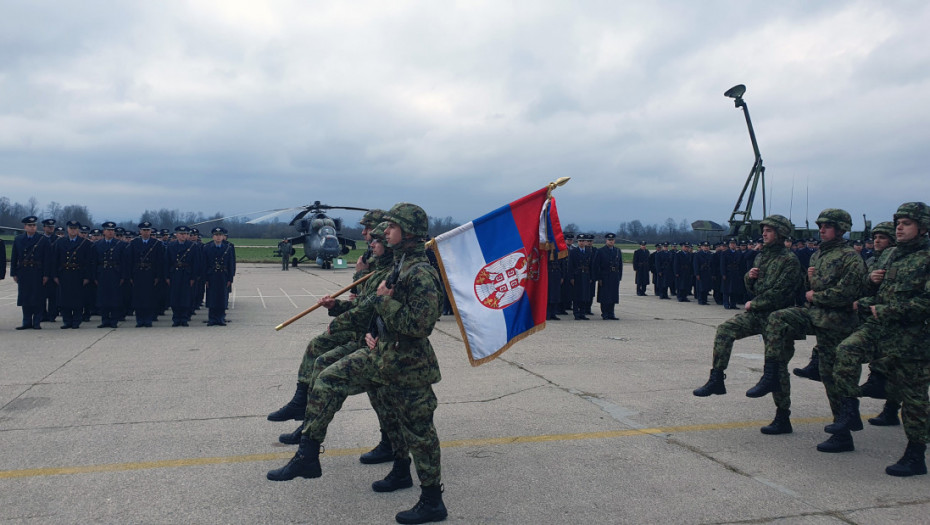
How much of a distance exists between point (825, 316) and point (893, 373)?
0.74 meters

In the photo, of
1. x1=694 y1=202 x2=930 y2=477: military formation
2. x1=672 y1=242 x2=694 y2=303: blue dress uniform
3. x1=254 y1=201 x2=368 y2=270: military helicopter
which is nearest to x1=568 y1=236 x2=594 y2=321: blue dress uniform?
x1=672 y1=242 x2=694 y2=303: blue dress uniform

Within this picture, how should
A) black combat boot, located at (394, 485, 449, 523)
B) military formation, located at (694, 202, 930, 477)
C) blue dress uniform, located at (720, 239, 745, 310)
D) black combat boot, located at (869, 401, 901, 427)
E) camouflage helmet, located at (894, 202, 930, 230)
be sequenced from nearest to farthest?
black combat boot, located at (394, 485, 449, 523) → military formation, located at (694, 202, 930, 477) → camouflage helmet, located at (894, 202, 930, 230) → black combat boot, located at (869, 401, 901, 427) → blue dress uniform, located at (720, 239, 745, 310)

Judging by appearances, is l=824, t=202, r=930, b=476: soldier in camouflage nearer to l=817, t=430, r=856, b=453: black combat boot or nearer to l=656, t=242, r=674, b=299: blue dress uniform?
l=817, t=430, r=856, b=453: black combat boot

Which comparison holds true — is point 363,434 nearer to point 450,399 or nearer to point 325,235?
point 450,399

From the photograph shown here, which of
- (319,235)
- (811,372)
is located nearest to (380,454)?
(811,372)

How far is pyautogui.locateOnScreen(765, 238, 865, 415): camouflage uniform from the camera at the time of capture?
5496 mm

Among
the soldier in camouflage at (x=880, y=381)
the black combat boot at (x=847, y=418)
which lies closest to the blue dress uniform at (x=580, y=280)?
the soldier in camouflage at (x=880, y=381)

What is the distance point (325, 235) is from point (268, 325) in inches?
794

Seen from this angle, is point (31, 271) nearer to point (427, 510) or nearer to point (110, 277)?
point (110, 277)

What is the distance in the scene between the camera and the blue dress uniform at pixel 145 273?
1245 centimetres

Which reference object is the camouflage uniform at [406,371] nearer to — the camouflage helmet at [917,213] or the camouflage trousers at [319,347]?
the camouflage trousers at [319,347]

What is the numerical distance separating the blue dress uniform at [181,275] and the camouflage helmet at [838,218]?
11.2 meters

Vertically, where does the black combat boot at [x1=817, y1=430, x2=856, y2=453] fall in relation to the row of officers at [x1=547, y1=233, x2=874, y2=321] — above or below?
below

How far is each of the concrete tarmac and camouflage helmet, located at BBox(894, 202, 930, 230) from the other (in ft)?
6.17
